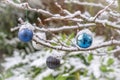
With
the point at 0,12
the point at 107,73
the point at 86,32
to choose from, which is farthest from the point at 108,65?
the point at 0,12

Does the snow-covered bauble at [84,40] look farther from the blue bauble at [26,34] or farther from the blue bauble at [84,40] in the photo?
the blue bauble at [26,34]

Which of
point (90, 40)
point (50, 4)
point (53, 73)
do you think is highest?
point (50, 4)

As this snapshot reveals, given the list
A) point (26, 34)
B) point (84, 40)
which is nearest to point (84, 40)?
point (84, 40)

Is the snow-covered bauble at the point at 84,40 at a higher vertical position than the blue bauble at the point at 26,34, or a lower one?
lower

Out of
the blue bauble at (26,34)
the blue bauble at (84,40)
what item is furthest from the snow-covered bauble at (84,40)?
the blue bauble at (26,34)

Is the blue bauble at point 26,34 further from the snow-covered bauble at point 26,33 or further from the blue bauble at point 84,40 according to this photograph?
the blue bauble at point 84,40

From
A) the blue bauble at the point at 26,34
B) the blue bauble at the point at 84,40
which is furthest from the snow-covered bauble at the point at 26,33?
the blue bauble at the point at 84,40

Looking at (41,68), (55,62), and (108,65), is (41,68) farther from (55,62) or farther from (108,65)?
(55,62)

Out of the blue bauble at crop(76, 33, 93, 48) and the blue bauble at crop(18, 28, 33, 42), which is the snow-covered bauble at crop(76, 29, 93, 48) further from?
the blue bauble at crop(18, 28, 33, 42)

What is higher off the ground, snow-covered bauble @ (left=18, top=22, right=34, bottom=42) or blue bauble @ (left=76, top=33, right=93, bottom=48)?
snow-covered bauble @ (left=18, top=22, right=34, bottom=42)

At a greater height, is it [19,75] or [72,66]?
[19,75]

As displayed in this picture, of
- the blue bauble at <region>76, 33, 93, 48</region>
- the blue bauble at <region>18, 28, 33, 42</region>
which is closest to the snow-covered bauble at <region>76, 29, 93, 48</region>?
the blue bauble at <region>76, 33, 93, 48</region>
